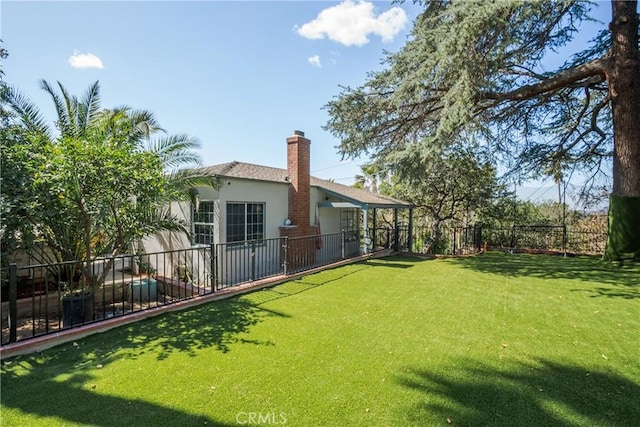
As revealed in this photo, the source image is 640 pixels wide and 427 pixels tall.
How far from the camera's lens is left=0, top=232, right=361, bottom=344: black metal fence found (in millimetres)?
5453

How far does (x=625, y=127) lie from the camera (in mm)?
10422

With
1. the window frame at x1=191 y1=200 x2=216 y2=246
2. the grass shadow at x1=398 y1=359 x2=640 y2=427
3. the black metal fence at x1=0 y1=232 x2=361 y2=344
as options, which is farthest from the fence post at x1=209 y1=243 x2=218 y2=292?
the grass shadow at x1=398 y1=359 x2=640 y2=427

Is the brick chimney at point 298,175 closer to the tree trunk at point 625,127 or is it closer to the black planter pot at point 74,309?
the black planter pot at point 74,309

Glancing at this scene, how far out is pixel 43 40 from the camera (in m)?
7.16

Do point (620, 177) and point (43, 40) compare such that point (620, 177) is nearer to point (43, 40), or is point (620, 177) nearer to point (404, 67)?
point (404, 67)

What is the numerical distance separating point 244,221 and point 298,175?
2658 millimetres

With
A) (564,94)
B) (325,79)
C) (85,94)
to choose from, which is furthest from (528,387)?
(564,94)

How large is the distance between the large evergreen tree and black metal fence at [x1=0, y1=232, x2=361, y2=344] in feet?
16.0

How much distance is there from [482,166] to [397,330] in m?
13.2
